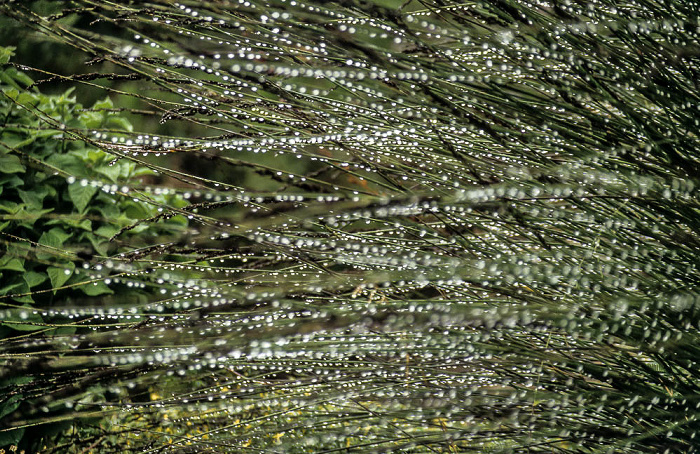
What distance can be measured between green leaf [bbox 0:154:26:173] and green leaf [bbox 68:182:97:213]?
0.12m

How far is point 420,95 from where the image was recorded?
69 cm

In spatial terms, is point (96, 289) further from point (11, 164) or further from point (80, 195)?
point (11, 164)

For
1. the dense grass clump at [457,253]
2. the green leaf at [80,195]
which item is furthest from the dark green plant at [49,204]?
the dense grass clump at [457,253]

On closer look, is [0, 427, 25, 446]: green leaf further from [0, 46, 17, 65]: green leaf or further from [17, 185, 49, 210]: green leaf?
[0, 46, 17, 65]: green leaf

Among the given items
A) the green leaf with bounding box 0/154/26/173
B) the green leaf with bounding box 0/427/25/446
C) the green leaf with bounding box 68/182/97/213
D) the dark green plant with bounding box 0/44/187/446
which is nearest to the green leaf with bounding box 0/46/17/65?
the dark green plant with bounding box 0/44/187/446

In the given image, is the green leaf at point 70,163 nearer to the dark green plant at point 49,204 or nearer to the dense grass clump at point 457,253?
the dark green plant at point 49,204

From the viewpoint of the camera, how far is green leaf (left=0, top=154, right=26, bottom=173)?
60.4 inches

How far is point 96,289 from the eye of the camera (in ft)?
5.34

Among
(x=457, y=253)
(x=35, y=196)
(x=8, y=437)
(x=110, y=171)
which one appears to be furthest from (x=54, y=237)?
(x=457, y=253)

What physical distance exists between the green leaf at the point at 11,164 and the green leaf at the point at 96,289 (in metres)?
0.33

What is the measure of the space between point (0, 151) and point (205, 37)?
93 cm

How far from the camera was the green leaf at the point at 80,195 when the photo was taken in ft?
5.32

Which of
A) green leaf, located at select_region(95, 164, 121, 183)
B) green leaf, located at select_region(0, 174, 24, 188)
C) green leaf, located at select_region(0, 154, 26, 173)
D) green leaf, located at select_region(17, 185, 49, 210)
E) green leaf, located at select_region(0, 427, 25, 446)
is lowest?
green leaf, located at select_region(0, 427, 25, 446)

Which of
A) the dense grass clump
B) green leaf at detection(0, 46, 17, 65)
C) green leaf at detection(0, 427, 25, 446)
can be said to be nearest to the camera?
the dense grass clump
